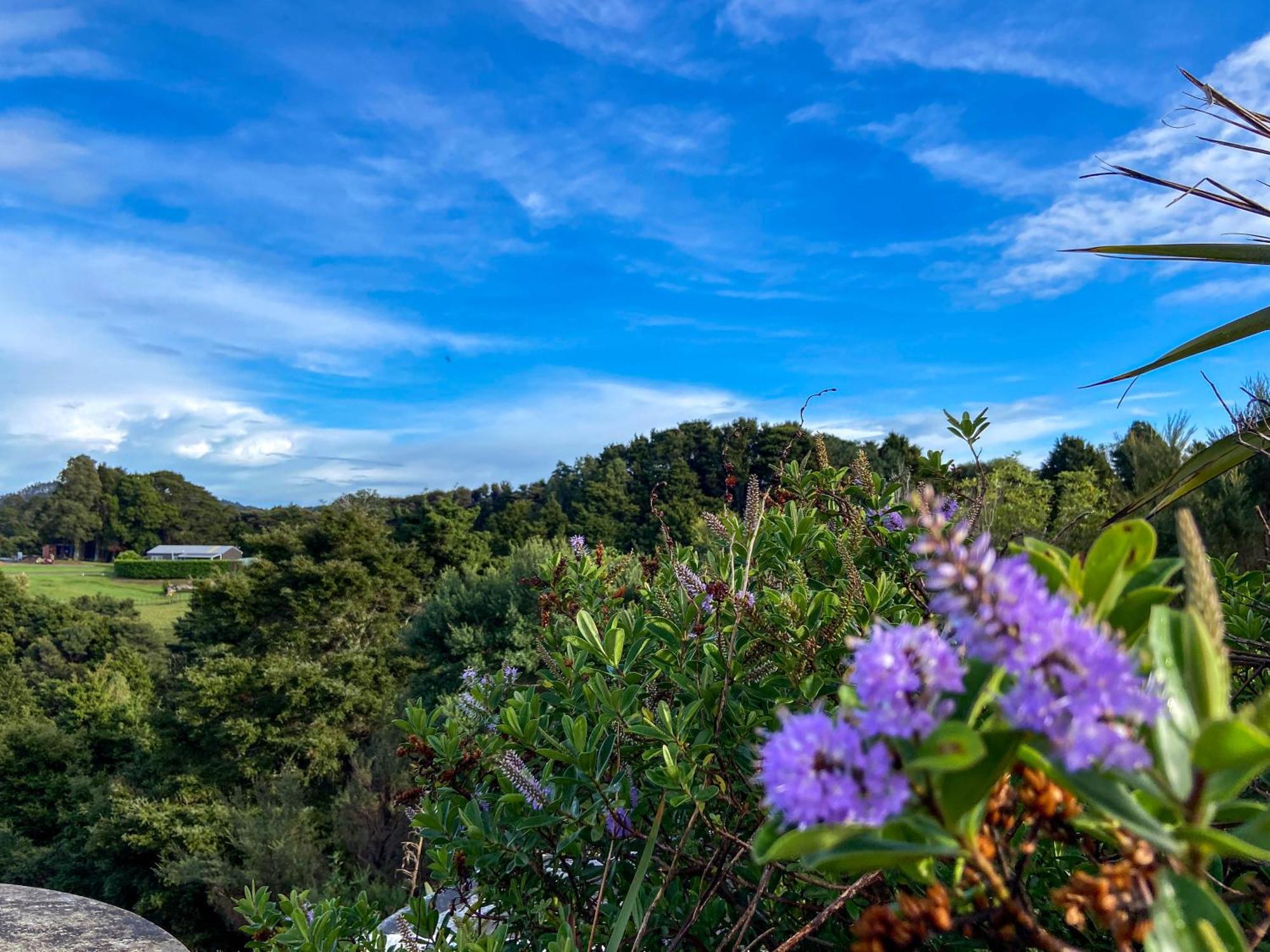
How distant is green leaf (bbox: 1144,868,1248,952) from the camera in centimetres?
51

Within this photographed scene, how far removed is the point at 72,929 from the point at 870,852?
21.9ft

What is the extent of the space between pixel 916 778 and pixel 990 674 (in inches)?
3.4

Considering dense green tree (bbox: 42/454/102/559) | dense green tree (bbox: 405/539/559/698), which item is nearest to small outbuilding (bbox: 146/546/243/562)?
dense green tree (bbox: 42/454/102/559)

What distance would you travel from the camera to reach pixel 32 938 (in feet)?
16.4

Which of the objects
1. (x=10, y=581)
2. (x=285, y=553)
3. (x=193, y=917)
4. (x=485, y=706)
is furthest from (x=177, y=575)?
(x=485, y=706)

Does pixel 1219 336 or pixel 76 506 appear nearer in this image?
pixel 1219 336

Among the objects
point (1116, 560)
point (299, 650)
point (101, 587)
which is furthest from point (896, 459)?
point (101, 587)

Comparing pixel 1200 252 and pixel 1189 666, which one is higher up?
pixel 1200 252

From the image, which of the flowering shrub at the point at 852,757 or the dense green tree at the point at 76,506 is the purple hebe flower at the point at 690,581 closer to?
the flowering shrub at the point at 852,757

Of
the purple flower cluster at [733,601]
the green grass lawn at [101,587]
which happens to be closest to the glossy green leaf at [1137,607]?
the purple flower cluster at [733,601]

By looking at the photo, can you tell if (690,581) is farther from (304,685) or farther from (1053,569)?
(304,685)

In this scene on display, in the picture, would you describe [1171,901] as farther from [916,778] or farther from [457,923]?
[457,923]

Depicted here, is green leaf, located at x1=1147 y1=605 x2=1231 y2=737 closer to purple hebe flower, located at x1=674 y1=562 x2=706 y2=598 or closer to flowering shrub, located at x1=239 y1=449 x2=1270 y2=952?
flowering shrub, located at x1=239 y1=449 x2=1270 y2=952

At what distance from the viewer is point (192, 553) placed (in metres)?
68.6
